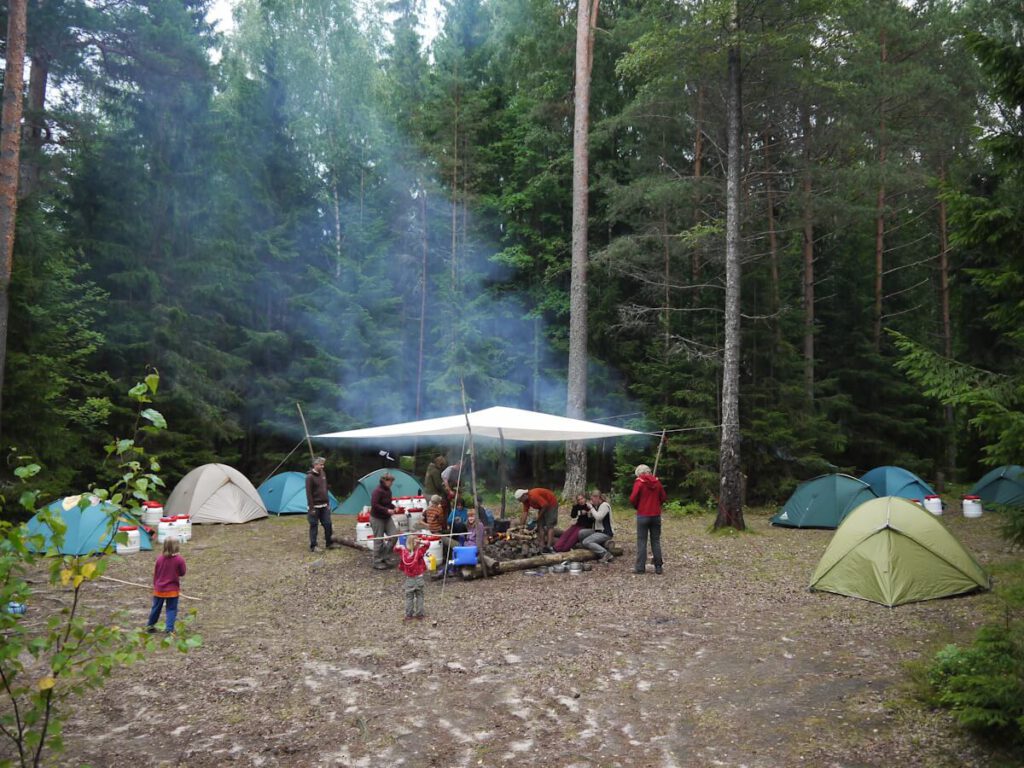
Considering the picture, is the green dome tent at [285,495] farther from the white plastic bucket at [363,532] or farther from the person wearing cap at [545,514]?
the person wearing cap at [545,514]

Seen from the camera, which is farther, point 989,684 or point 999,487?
point 999,487

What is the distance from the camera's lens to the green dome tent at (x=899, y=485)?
43.8 feet

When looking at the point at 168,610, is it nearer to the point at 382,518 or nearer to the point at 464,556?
the point at 464,556

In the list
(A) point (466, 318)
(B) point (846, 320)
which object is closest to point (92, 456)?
(A) point (466, 318)

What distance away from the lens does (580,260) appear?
14.9 m

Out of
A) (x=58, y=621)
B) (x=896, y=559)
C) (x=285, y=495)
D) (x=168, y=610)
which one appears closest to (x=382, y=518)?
(x=168, y=610)

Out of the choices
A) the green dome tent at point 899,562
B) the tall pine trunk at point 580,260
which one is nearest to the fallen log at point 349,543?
the tall pine trunk at point 580,260

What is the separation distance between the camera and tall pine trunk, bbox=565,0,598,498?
1464 cm

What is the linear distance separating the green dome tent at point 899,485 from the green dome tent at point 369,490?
29.9 feet

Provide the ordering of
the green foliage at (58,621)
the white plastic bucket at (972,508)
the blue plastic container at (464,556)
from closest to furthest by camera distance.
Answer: the green foliage at (58,621) < the blue plastic container at (464,556) < the white plastic bucket at (972,508)

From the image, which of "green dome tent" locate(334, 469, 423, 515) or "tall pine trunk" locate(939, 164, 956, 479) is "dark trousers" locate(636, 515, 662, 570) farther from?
"tall pine trunk" locate(939, 164, 956, 479)

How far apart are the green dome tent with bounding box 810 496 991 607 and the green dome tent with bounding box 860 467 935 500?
20.8ft

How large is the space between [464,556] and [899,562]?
4787mm

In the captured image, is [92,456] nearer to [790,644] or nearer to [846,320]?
[790,644]
